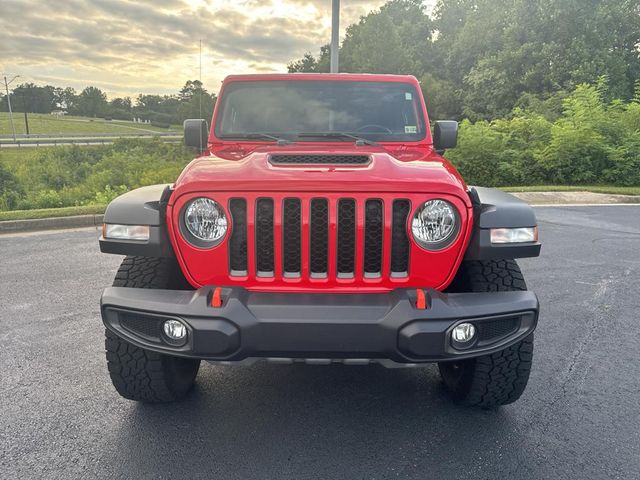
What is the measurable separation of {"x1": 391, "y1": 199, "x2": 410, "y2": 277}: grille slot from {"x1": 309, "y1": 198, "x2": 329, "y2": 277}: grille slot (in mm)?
301

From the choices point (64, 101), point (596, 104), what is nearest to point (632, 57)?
point (596, 104)

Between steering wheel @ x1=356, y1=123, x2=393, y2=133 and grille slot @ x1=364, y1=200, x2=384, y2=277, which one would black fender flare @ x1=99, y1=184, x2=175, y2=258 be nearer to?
grille slot @ x1=364, y1=200, x2=384, y2=277

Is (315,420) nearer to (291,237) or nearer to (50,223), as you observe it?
(291,237)

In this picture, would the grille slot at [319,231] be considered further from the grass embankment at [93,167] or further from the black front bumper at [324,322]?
the grass embankment at [93,167]

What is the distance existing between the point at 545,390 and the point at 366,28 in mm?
44737

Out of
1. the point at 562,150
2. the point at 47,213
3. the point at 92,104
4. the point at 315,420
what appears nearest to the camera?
the point at 315,420

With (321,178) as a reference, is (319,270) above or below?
below

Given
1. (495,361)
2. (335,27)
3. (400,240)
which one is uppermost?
(335,27)

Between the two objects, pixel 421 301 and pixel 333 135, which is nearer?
pixel 421 301

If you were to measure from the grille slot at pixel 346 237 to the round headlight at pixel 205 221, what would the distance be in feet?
1.71

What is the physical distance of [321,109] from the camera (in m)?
3.73

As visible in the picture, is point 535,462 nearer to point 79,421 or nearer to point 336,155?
point 336,155

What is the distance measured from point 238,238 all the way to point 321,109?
5.58 ft

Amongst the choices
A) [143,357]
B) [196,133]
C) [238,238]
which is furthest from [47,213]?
[238,238]
